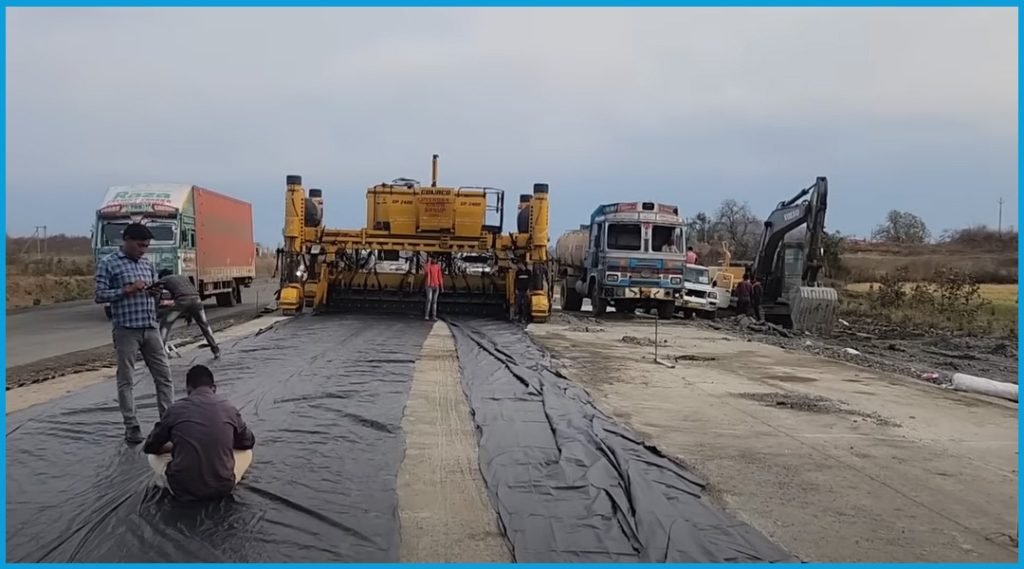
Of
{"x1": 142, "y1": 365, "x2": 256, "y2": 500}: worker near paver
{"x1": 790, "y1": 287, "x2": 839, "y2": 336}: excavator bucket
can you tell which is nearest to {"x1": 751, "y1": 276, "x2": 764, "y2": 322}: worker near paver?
{"x1": 790, "y1": 287, "x2": 839, "y2": 336}: excavator bucket

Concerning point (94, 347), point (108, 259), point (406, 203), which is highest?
point (406, 203)

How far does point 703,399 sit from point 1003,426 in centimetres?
294

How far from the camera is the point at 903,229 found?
80500mm

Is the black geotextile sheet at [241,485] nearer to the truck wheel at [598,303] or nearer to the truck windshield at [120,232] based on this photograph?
the truck windshield at [120,232]

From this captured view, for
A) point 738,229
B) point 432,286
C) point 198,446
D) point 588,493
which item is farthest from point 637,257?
point 738,229

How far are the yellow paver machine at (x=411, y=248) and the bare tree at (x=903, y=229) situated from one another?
6401 cm

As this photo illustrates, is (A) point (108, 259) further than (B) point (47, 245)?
No

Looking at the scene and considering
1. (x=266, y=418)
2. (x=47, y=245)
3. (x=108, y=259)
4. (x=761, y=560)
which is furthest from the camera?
(x=47, y=245)

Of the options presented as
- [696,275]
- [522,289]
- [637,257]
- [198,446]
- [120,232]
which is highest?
[120,232]

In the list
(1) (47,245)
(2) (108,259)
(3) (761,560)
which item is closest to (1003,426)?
(3) (761,560)

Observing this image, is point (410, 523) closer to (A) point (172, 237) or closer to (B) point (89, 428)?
(B) point (89, 428)

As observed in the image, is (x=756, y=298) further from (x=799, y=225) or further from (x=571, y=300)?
(x=571, y=300)

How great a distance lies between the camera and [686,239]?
23812 millimetres

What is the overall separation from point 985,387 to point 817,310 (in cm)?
1026
